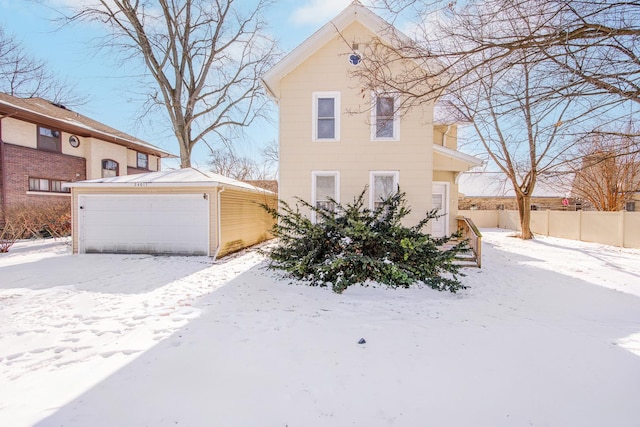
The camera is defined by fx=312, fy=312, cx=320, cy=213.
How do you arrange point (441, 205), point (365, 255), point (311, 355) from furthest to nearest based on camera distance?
1. point (441, 205)
2. point (365, 255)
3. point (311, 355)

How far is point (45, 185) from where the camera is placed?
16.1 m

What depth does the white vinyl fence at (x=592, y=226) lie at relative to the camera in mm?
12633

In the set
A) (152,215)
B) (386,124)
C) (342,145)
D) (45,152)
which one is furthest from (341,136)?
(45,152)

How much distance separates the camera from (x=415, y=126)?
361 inches

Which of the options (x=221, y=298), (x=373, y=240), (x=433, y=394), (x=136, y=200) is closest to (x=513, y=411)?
(x=433, y=394)

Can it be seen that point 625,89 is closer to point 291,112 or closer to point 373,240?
point 373,240

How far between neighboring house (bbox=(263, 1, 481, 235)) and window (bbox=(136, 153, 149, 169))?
56.3 ft

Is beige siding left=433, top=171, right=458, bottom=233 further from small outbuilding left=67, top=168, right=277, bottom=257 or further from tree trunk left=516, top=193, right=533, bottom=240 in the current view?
tree trunk left=516, top=193, right=533, bottom=240

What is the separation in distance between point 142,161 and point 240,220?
50.5ft

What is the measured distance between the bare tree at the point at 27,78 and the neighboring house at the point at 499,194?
25.6 meters

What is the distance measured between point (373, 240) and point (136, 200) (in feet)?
26.5

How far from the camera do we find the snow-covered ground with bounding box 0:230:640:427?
2.45 m

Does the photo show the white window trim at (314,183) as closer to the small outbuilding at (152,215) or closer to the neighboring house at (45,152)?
the small outbuilding at (152,215)

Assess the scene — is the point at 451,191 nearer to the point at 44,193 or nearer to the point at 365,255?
the point at 365,255
